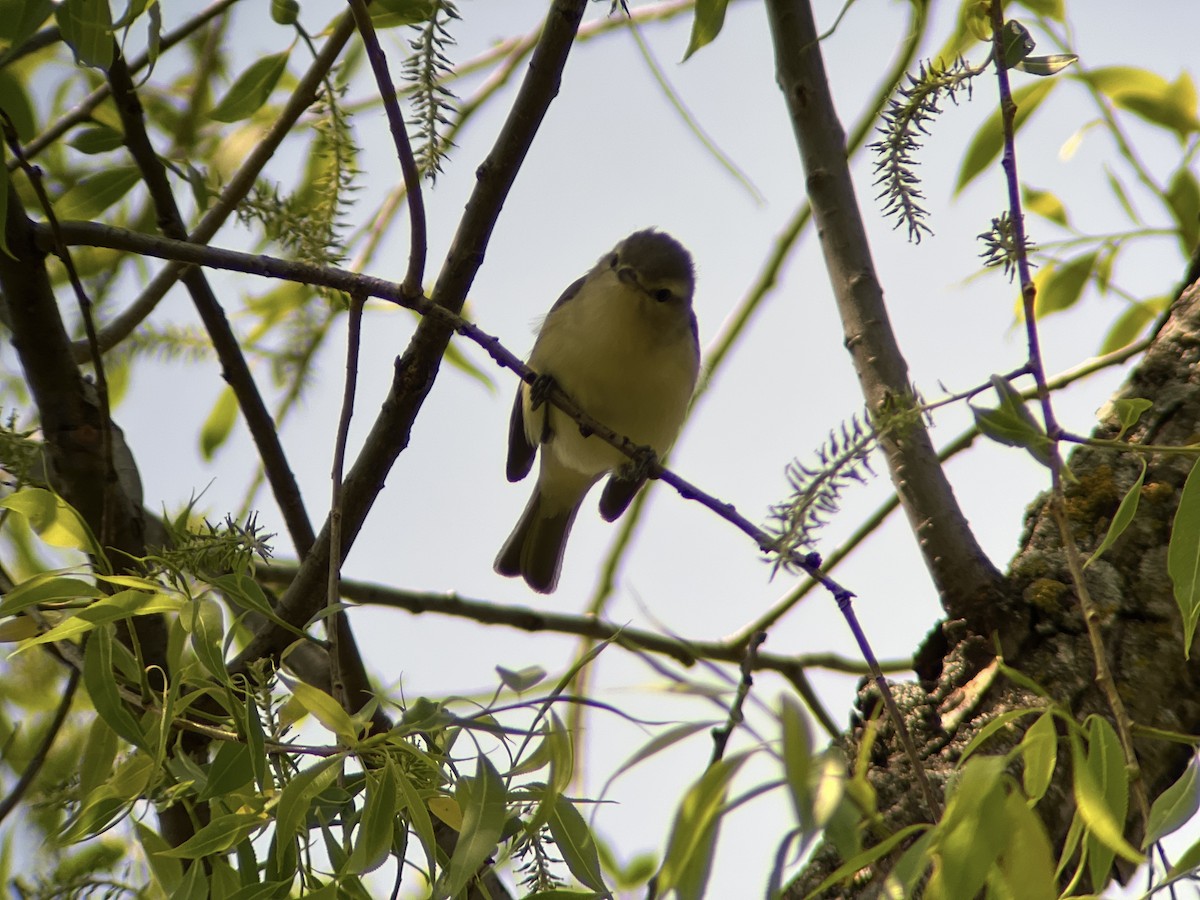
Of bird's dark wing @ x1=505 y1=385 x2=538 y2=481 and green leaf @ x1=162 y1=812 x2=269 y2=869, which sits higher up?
bird's dark wing @ x1=505 y1=385 x2=538 y2=481

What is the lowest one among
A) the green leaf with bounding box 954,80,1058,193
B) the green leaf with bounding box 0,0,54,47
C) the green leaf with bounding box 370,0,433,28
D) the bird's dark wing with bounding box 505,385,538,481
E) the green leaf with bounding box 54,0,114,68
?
the green leaf with bounding box 954,80,1058,193

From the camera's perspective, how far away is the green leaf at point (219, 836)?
1325mm

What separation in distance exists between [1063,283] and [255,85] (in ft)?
6.30

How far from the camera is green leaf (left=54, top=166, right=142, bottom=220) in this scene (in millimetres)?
2410

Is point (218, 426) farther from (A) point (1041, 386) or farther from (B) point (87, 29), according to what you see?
(A) point (1041, 386)

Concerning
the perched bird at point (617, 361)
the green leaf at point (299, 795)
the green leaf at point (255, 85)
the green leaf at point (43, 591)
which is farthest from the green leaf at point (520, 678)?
the perched bird at point (617, 361)

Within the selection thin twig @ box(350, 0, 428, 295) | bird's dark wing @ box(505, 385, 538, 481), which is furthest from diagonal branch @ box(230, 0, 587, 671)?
bird's dark wing @ box(505, 385, 538, 481)

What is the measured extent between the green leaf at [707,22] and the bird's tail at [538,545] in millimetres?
3176

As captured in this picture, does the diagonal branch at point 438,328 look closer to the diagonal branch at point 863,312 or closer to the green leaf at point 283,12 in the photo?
the green leaf at point 283,12

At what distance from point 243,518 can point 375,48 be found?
0.75 m

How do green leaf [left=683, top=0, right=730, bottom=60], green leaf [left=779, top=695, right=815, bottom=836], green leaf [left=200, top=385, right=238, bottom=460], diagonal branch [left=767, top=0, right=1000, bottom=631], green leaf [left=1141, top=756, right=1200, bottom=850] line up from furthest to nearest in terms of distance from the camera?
1. green leaf [left=200, top=385, right=238, bottom=460]
2. diagonal branch [left=767, top=0, right=1000, bottom=631]
3. green leaf [left=683, top=0, right=730, bottom=60]
4. green leaf [left=1141, top=756, right=1200, bottom=850]
5. green leaf [left=779, top=695, right=815, bottom=836]

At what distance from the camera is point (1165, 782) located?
6.81ft

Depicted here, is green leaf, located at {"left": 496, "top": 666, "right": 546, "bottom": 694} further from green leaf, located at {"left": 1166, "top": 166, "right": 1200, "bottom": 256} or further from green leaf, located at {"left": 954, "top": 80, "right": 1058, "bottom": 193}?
green leaf, located at {"left": 1166, "top": 166, "right": 1200, "bottom": 256}

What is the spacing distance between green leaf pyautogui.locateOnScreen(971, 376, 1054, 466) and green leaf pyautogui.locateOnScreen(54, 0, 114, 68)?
1346mm
